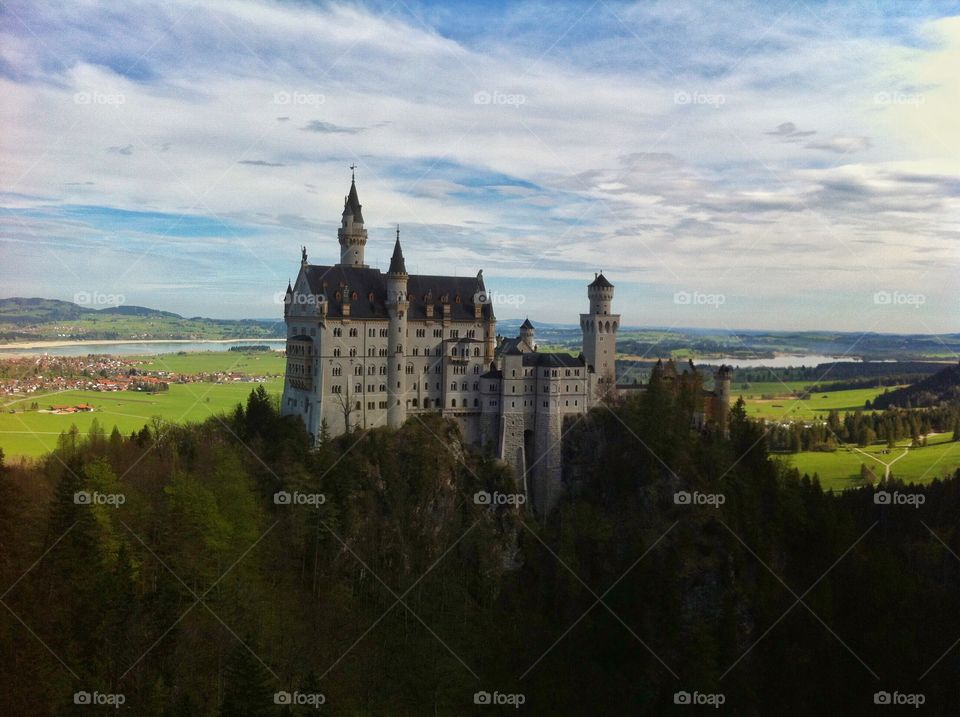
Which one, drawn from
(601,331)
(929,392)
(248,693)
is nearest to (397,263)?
(601,331)

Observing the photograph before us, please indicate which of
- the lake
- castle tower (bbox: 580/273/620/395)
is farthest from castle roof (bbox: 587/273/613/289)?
the lake

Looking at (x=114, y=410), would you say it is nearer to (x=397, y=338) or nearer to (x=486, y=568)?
(x=397, y=338)

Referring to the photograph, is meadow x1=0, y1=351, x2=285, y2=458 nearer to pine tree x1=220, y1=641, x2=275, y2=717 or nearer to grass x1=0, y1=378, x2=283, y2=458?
grass x1=0, y1=378, x2=283, y2=458

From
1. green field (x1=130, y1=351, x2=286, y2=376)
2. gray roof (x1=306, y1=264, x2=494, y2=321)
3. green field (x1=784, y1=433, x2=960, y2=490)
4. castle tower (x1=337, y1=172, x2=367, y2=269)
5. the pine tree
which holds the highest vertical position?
castle tower (x1=337, y1=172, x2=367, y2=269)

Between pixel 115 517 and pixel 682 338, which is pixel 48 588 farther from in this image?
pixel 682 338

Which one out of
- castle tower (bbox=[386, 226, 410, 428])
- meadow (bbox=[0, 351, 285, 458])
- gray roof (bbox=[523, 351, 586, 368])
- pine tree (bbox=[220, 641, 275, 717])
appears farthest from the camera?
gray roof (bbox=[523, 351, 586, 368])

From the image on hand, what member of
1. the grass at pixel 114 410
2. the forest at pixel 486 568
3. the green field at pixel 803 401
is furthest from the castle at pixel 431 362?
the green field at pixel 803 401

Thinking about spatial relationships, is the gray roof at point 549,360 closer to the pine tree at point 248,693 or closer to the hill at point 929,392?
the pine tree at point 248,693
